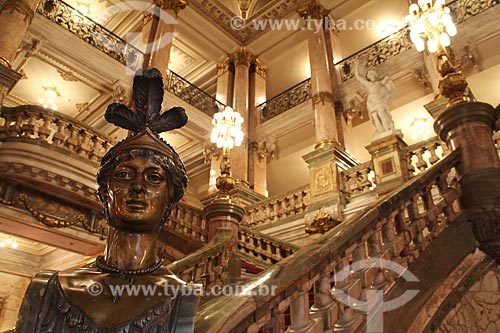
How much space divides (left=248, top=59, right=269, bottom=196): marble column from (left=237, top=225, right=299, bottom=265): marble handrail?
16.0 ft

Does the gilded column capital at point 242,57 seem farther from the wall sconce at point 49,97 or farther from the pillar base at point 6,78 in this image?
the pillar base at point 6,78

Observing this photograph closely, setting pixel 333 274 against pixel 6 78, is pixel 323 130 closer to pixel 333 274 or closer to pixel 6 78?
pixel 6 78

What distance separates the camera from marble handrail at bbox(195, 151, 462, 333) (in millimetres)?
1515

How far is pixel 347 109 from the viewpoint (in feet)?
35.1

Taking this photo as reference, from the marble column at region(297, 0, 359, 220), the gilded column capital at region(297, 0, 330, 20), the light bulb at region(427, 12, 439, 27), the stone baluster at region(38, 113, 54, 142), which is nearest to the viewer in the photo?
the light bulb at region(427, 12, 439, 27)

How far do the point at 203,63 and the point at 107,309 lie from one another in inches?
552

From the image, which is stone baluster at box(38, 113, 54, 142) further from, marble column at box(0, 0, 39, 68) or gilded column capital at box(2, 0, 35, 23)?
gilded column capital at box(2, 0, 35, 23)

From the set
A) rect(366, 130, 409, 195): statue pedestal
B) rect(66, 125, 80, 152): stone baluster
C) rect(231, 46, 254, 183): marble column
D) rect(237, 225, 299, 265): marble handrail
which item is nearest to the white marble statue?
rect(366, 130, 409, 195): statue pedestal

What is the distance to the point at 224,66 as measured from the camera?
1348cm

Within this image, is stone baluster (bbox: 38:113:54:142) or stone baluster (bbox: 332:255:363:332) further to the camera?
stone baluster (bbox: 38:113:54:142)

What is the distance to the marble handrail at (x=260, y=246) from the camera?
217 inches

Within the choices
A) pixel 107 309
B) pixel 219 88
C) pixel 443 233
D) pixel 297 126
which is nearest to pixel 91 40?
pixel 219 88

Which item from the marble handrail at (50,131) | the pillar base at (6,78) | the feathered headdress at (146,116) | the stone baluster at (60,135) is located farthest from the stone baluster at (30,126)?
the feathered headdress at (146,116)

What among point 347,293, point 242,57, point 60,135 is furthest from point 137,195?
point 242,57
